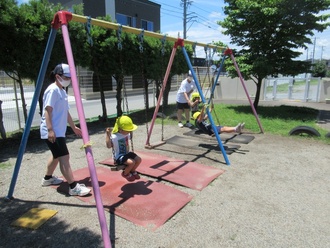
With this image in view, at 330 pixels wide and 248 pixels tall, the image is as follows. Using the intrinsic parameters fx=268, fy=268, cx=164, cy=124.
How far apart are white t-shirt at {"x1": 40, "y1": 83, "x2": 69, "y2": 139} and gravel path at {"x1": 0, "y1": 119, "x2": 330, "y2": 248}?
3.08 feet

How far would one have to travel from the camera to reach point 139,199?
11.6ft

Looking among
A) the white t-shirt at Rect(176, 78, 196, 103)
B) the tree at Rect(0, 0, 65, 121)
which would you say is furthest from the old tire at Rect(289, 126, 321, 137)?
the tree at Rect(0, 0, 65, 121)

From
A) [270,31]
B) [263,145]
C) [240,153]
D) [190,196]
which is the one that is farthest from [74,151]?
[270,31]

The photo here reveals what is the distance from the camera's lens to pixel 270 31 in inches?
420

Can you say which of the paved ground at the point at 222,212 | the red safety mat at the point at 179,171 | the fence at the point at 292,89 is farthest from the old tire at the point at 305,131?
the fence at the point at 292,89

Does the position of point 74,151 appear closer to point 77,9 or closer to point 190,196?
point 190,196

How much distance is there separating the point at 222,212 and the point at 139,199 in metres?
1.07

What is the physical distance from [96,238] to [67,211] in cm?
72

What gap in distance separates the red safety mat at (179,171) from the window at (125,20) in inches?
750

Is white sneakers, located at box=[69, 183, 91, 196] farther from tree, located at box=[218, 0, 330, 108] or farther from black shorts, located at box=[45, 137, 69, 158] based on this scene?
tree, located at box=[218, 0, 330, 108]

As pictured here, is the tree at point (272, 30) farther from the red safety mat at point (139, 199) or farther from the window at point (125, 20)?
the window at point (125, 20)

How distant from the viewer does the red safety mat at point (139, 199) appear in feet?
10.2

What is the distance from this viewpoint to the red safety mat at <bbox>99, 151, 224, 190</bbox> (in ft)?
13.5

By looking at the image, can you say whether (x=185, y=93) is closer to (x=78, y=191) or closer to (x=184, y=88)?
(x=184, y=88)
